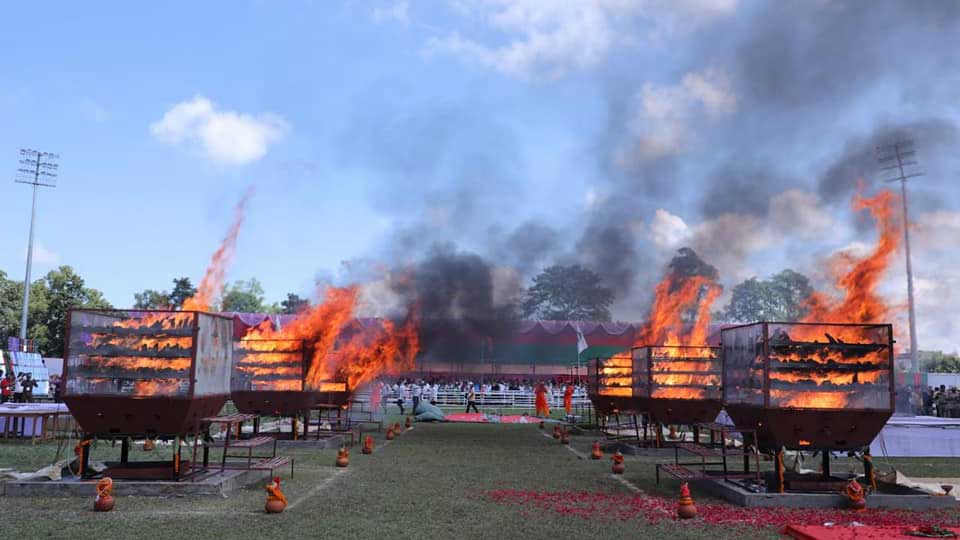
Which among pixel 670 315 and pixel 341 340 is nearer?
pixel 670 315

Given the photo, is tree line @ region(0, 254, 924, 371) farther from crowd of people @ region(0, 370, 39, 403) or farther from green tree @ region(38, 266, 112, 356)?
crowd of people @ region(0, 370, 39, 403)

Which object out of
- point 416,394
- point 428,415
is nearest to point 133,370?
point 428,415

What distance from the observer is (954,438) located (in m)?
23.0

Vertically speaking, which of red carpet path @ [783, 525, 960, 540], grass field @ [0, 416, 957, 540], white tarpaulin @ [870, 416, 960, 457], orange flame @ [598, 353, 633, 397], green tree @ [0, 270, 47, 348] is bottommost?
grass field @ [0, 416, 957, 540]

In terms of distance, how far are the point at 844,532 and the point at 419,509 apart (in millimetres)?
6090

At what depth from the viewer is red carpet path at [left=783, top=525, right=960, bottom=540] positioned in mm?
10366

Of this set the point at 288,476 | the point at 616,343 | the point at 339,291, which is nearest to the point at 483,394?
the point at 616,343

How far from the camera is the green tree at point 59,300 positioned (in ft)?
258

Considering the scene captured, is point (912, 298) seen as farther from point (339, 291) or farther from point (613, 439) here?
point (339, 291)

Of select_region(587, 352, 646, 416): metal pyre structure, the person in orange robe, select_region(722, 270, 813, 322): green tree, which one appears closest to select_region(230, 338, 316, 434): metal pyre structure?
select_region(587, 352, 646, 416): metal pyre structure

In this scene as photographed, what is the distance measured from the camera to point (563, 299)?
83.4m

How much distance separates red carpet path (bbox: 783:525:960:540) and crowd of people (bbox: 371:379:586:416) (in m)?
31.8

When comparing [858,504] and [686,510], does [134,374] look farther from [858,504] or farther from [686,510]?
[858,504]

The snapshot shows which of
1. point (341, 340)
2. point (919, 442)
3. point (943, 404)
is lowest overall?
point (919, 442)
